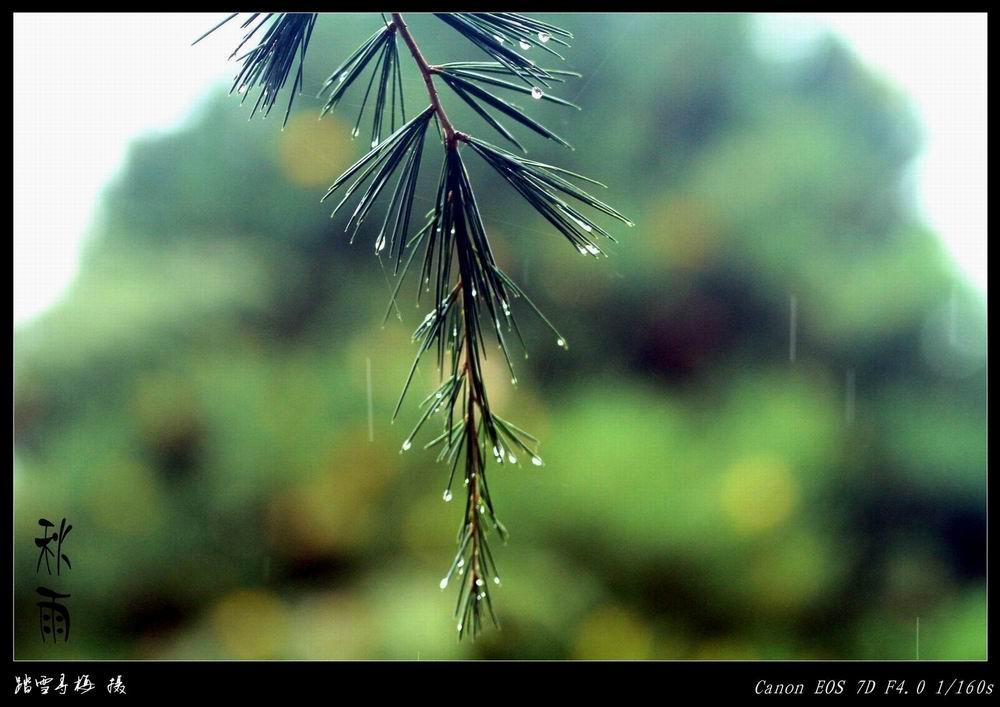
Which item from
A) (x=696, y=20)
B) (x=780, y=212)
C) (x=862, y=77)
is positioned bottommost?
(x=780, y=212)

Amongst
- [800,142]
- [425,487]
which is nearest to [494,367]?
[425,487]

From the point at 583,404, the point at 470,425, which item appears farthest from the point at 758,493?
the point at 470,425

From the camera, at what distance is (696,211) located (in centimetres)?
282

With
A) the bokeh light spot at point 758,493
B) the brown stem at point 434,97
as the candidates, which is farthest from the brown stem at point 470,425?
the bokeh light spot at point 758,493

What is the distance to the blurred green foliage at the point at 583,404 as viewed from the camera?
103 inches

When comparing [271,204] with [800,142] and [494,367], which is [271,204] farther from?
[800,142]

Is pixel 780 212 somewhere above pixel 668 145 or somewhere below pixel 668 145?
below

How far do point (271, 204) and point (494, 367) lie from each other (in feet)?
3.25

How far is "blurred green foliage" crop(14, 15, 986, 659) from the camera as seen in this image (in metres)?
2.62

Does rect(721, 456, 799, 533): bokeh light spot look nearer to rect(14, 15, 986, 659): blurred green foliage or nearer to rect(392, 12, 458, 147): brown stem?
rect(14, 15, 986, 659): blurred green foliage

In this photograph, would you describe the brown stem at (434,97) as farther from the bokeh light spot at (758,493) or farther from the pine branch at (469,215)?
the bokeh light spot at (758,493)
